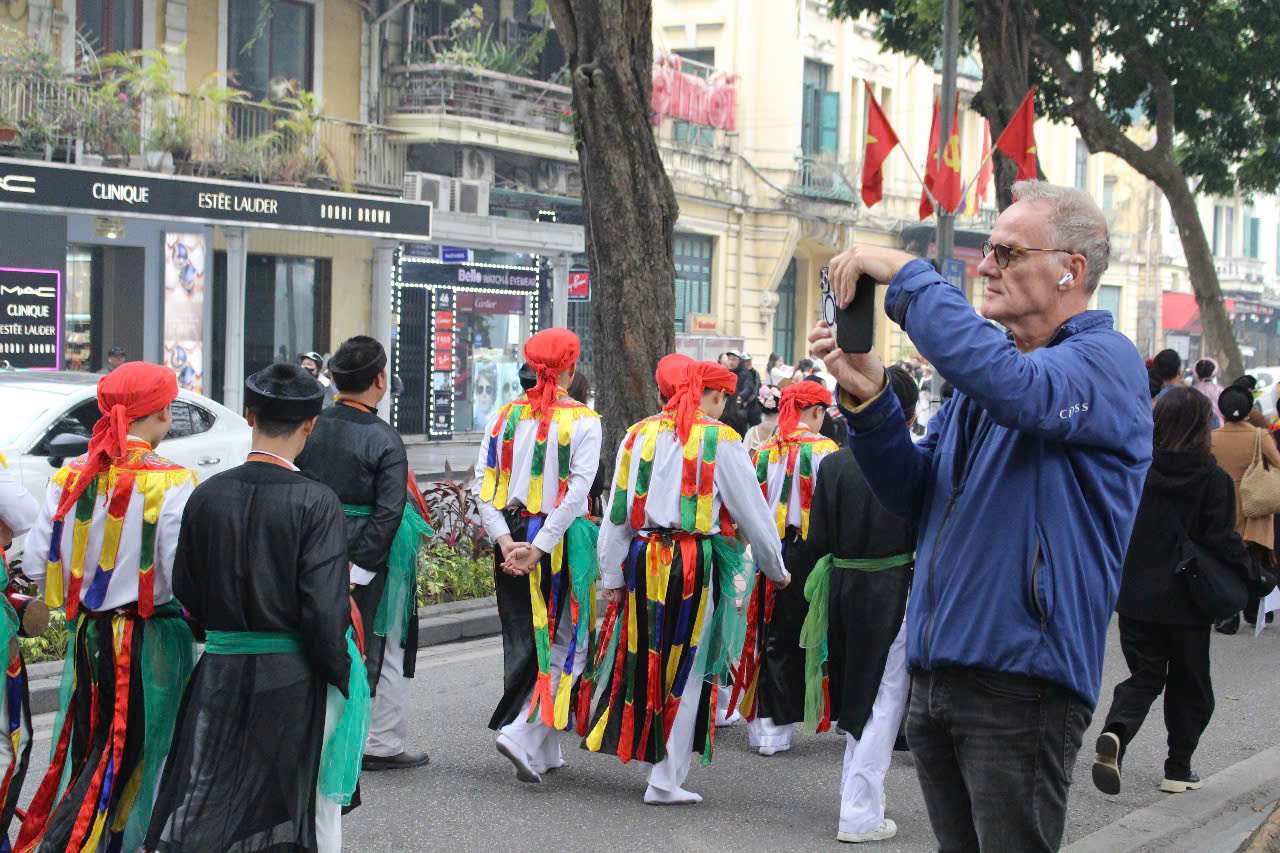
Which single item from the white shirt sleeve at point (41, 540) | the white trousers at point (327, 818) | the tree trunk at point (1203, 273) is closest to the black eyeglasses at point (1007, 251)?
the white trousers at point (327, 818)

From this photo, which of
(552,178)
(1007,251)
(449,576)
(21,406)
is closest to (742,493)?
(1007,251)

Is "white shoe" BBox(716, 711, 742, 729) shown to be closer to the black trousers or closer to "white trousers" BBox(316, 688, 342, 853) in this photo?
the black trousers

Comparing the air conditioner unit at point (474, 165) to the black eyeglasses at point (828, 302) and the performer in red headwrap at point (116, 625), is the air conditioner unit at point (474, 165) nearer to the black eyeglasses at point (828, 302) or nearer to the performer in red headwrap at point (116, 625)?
the performer in red headwrap at point (116, 625)

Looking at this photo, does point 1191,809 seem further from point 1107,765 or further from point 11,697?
point 11,697

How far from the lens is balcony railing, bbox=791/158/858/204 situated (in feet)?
117

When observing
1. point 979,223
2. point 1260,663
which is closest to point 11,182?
point 1260,663

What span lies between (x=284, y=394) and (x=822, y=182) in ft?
107

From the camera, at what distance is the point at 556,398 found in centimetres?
708

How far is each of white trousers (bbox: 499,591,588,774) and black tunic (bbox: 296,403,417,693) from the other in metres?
0.77

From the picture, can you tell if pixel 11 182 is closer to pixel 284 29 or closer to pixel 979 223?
pixel 284 29

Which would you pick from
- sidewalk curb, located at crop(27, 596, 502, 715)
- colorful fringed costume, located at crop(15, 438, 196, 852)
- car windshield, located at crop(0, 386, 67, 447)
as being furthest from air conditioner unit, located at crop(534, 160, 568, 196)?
colorful fringed costume, located at crop(15, 438, 196, 852)

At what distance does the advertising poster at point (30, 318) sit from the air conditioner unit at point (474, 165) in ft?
26.9

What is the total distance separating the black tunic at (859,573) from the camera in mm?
6539

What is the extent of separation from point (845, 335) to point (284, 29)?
2302 centimetres
